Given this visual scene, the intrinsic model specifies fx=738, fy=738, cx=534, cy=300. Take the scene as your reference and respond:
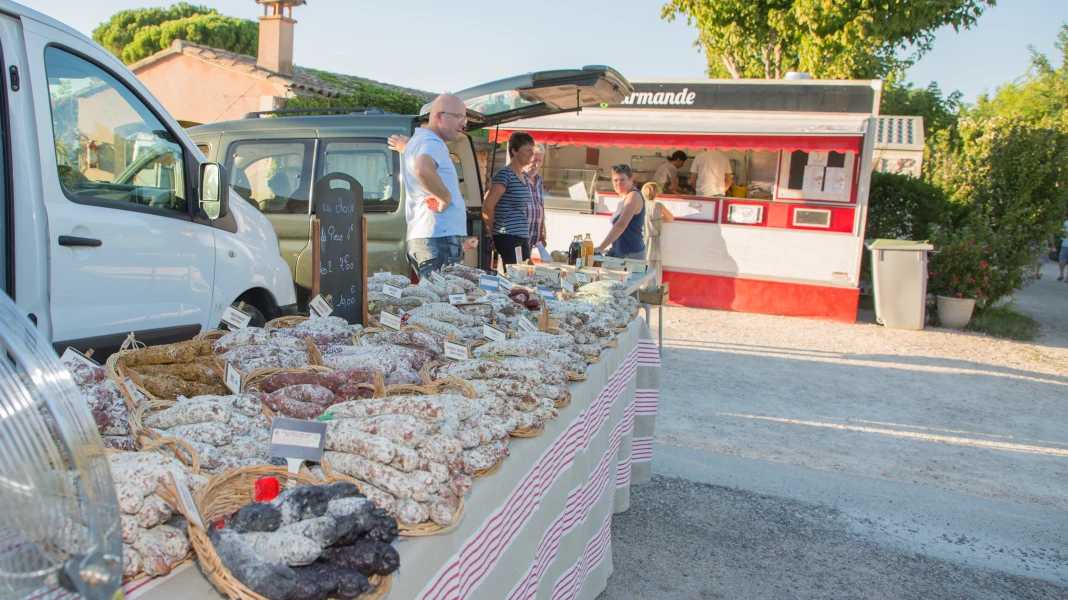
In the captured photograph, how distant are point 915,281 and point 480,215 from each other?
6382 millimetres

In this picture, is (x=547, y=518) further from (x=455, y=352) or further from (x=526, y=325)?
(x=526, y=325)

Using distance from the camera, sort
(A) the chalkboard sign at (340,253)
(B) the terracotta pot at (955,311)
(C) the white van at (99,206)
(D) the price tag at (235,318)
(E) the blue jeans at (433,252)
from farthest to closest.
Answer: (B) the terracotta pot at (955,311), (E) the blue jeans at (433,252), (A) the chalkboard sign at (340,253), (D) the price tag at (235,318), (C) the white van at (99,206)

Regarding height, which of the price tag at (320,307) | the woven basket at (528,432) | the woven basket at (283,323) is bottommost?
the woven basket at (528,432)

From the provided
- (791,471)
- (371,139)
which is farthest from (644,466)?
(371,139)

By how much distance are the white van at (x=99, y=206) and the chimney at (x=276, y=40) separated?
15222 millimetres

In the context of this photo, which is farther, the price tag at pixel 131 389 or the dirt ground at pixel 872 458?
the dirt ground at pixel 872 458

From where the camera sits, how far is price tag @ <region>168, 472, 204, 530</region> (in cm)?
141

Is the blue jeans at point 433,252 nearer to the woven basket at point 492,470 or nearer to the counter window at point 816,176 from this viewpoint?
the woven basket at point 492,470

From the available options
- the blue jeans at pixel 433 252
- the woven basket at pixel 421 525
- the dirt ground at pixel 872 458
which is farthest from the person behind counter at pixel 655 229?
the woven basket at pixel 421 525

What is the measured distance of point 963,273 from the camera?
10328mm

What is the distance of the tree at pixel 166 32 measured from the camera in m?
34.9

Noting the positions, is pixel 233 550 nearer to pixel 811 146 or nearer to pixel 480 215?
pixel 480 215

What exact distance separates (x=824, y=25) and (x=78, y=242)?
13.5 meters

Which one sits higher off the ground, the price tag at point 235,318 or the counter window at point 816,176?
the counter window at point 816,176
